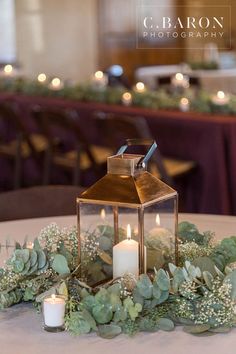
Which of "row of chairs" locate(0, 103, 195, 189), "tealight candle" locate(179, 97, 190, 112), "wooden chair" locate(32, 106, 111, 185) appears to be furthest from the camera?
"tealight candle" locate(179, 97, 190, 112)

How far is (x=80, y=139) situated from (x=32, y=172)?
72cm

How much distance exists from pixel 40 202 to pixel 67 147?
2.19 m

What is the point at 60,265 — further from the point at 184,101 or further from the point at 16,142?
the point at 16,142

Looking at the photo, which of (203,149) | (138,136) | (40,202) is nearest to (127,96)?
(203,149)

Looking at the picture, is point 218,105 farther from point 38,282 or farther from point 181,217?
point 38,282

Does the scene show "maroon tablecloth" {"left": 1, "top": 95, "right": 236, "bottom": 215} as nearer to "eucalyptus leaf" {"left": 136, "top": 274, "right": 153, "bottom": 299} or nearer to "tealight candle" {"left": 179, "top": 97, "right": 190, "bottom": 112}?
"tealight candle" {"left": 179, "top": 97, "right": 190, "bottom": 112}

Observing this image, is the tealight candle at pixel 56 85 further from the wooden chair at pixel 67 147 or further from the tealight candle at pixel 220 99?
the tealight candle at pixel 220 99

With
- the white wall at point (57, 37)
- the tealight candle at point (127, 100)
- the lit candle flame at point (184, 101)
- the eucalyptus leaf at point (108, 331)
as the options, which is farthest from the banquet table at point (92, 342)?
the white wall at point (57, 37)

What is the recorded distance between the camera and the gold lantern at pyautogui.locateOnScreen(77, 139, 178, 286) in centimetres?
137

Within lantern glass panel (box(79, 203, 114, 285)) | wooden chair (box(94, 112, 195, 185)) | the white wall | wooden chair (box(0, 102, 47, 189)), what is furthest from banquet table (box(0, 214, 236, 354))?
the white wall

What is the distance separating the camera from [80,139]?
154 inches

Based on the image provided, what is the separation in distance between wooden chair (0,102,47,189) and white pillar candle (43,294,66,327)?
297 centimetres

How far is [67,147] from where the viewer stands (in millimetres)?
4438

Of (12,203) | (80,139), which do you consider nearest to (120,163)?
(12,203)
